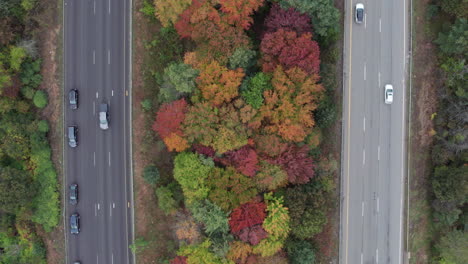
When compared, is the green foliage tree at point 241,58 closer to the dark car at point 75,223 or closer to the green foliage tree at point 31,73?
the green foliage tree at point 31,73

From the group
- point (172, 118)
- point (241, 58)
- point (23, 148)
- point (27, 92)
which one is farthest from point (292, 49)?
point (23, 148)

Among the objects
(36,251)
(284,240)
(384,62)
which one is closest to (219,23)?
(384,62)

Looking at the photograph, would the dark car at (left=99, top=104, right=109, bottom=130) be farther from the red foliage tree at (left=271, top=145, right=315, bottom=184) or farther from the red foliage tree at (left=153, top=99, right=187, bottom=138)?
the red foliage tree at (left=271, top=145, right=315, bottom=184)

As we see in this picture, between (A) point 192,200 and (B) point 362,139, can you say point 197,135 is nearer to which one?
(A) point 192,200

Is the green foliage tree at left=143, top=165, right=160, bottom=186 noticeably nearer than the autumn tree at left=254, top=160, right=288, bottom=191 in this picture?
No

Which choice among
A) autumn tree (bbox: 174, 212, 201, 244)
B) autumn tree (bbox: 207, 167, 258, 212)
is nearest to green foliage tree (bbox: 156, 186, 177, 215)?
autumn tree (bbox: 174, 212, 201, 244)

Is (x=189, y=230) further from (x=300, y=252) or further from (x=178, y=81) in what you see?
(x=178, y=81)

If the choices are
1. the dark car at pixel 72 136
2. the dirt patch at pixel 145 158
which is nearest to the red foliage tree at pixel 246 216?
the dirt patch at pixel 145 158
